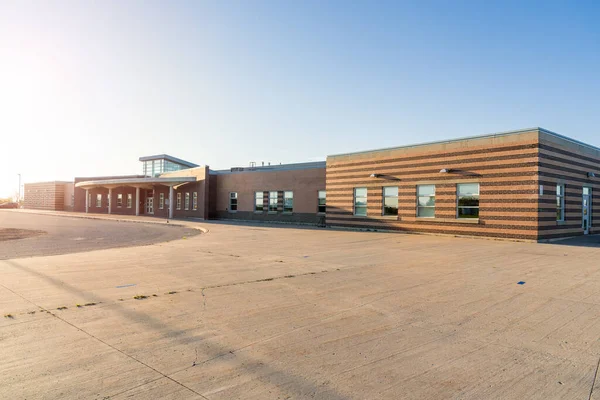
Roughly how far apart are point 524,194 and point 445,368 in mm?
16665

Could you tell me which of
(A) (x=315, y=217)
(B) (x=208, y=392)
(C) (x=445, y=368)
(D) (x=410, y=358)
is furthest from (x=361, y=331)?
(A) (x=315, y=217)

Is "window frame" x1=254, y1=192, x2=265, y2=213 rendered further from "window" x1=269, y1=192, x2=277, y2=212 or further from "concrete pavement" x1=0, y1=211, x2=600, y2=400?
"concrete pavement" x1=0, y1=211, x2=600, y2=400

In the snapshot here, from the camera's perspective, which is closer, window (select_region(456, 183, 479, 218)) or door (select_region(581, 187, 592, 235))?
window (select_region(456, 183, 479, 218))

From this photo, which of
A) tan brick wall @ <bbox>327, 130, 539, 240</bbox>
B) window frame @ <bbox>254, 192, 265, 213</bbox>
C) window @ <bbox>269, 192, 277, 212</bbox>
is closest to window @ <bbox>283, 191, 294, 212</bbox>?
window @ <bbox>269, 192, 277, 212</bbox>

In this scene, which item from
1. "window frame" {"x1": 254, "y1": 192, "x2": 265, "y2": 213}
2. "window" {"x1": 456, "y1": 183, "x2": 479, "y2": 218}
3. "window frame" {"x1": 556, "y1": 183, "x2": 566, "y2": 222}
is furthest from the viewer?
"window frame" {"x1": 254, "y1": 192, "x2": 265, "y2": 213}

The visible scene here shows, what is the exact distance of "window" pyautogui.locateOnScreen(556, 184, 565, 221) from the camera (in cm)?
1917

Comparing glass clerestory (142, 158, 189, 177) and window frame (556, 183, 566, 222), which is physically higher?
glass clerestory (142, 158, 189, 177)

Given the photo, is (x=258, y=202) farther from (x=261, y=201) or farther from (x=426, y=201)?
(x=426, y=201)

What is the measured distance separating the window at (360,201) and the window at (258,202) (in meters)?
11.6

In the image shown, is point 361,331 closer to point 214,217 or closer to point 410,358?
point 410,358

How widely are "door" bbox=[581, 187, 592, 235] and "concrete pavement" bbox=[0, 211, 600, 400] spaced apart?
1389cm

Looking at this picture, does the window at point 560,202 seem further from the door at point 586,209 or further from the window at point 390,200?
the window at point 390,200

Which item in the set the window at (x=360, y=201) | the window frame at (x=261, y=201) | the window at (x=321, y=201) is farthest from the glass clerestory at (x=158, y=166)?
the window at (x=360, y=201)

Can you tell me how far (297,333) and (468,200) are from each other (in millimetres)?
17515
